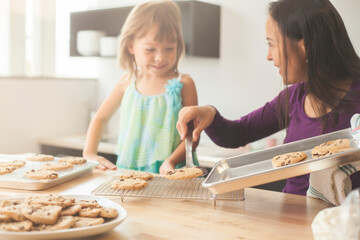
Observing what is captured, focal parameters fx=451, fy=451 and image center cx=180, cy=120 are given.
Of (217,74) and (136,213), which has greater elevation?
(217,74)

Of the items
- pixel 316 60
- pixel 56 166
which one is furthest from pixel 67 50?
pixel 316 60

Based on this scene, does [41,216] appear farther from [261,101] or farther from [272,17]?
[261,101]

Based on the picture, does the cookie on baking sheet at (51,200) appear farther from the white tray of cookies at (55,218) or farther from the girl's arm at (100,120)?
the girl's arm at (100,120)

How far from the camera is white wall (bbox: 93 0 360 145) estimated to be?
2725 millimetres

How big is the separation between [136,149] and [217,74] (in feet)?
3.62

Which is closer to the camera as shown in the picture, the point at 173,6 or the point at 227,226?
the point at 227,226

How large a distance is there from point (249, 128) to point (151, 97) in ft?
1.68

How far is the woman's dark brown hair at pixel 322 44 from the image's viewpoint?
4.53 feet

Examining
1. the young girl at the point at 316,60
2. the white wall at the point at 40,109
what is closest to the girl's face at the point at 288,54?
the young girl at the point at 316,60

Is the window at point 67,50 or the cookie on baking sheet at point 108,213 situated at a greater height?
the window at point 67,50

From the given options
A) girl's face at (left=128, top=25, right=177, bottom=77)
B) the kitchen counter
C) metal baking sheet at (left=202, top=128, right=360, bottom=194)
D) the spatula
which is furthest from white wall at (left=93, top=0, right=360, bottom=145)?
metal baking sheet at (left=202, top=128, right=360, bottom=194)

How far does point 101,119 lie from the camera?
2.07m

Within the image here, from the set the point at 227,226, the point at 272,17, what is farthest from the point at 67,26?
the point at 227,226

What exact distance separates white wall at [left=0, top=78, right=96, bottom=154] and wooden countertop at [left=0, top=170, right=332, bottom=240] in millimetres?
1815
